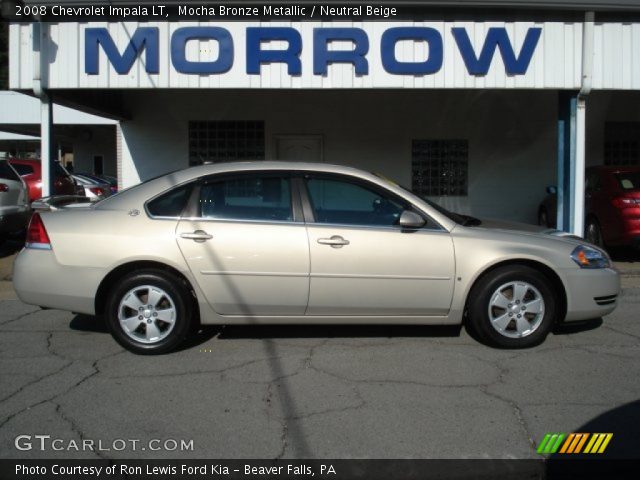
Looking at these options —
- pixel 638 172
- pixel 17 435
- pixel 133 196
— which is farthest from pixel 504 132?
pixel 17 435

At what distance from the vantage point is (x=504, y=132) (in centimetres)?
1362

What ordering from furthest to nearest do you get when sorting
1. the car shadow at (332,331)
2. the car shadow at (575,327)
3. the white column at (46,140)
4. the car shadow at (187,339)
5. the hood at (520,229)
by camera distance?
the white column at (46,140) → the car shadow at (575,327) → the car shadow at (332,331) → the car shadow at (187,339) → the hood at (520,229)

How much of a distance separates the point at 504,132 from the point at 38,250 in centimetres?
1034

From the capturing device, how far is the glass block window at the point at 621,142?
14047mm

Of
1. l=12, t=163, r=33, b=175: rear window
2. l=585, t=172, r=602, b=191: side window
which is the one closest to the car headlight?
l=585, t=172, r=602, b=191: side window

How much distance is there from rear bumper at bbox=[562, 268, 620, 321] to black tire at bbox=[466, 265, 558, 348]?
0.14m

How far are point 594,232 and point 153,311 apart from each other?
790cm

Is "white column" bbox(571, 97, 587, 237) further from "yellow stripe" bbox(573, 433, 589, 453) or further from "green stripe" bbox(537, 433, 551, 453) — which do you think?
"green stripe" bbox(537, 433, 551, 453)

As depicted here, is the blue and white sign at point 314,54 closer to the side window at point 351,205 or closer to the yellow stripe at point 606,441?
the side window at point 351,205

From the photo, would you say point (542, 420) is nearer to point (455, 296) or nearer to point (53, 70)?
point (455, 296)

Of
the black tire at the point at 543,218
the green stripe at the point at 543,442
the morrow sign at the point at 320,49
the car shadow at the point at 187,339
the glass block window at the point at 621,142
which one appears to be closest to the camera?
the green stripe at the point at 543,442

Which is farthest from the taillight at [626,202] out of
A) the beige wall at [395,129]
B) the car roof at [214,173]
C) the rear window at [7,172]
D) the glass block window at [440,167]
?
the rear window at [7,172]

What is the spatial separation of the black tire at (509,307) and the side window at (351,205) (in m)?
0.92

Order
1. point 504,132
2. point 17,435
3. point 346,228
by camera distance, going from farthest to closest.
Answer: point 504,132 < point 346,228 < point 17,435
